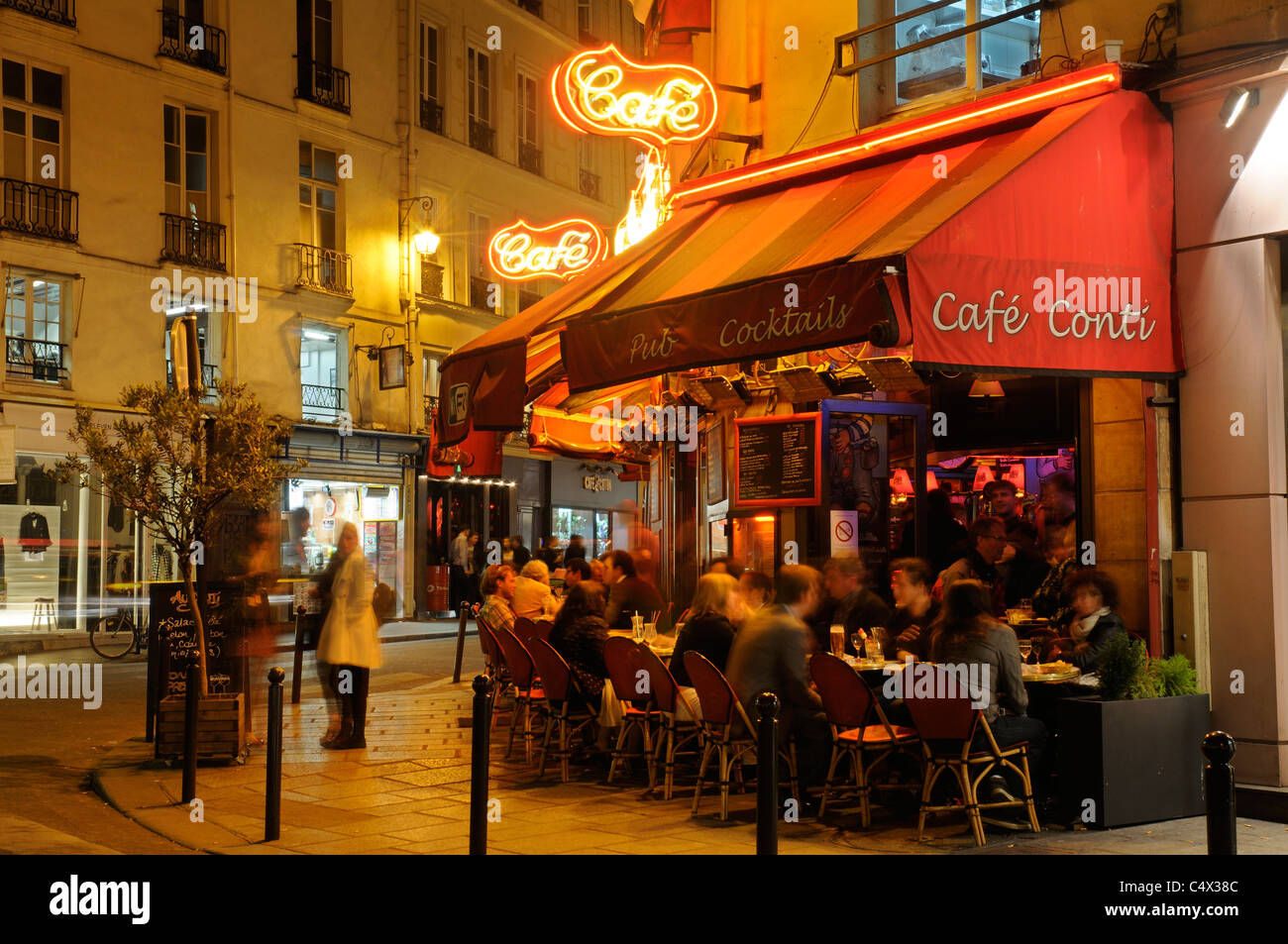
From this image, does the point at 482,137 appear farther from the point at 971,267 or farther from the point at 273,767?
the point at 273,767

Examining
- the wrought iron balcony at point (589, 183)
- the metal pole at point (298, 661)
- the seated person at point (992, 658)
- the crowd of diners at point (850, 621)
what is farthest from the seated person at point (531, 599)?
the wrought iron balcony at point (589, 183)

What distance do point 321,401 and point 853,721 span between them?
2070 cm

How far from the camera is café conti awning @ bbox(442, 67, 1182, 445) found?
7.15 meters

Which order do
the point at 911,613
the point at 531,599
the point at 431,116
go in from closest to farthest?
the point at 911,613
the point at 531,599
the point at 431,116

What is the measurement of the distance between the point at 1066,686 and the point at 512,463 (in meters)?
25.0

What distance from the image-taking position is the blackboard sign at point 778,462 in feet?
38.1

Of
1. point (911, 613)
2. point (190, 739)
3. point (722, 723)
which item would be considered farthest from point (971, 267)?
point (190, 739)

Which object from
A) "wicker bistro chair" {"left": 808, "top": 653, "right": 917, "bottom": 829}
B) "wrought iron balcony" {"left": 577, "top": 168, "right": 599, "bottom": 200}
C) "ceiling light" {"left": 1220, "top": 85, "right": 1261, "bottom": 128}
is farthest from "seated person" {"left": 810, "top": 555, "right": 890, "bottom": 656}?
"wrought iron balcony" {"left": 577, "top": 168, "right": 599, "bottom": 200}

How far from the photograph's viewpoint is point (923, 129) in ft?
31.0

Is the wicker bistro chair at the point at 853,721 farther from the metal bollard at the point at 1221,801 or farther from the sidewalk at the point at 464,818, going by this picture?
the metal bollard at the point at 1221,801

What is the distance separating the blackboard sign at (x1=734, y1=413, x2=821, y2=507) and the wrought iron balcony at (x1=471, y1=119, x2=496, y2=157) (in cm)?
1981

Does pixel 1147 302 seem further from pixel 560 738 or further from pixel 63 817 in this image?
pixel 63 817

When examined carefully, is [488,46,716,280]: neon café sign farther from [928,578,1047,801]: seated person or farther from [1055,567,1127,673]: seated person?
[928,578,1047,801]: seated person
